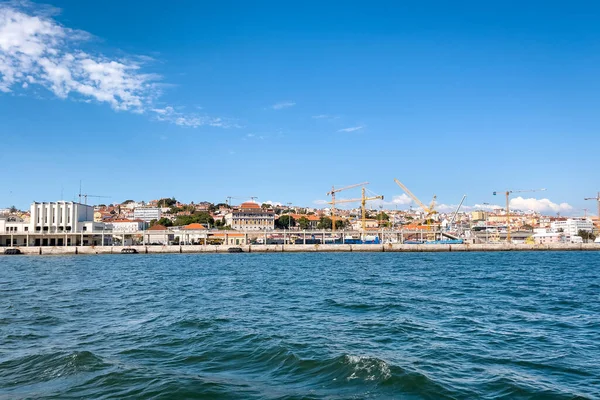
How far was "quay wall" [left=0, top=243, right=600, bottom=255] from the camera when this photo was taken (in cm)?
7262

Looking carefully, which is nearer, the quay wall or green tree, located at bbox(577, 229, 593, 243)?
the quay wall

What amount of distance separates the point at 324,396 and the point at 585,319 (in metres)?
10.8

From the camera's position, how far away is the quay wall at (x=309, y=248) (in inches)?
2859

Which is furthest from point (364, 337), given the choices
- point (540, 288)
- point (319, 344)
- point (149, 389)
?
point (540, 288)

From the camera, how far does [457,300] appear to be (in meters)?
18.4

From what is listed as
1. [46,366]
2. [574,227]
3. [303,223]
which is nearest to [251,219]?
[303,223]

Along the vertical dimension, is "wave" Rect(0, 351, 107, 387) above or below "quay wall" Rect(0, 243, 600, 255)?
above

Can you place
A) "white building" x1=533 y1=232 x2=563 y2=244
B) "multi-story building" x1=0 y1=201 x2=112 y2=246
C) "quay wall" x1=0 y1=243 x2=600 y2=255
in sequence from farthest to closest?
1. "white building" x1=533 y1=232 x2=563 y2=244
2. "multi-story building" x1=0 y1=201 x2=112 y2=246
3. "quay wall" x1=0 y1=243 x2=600 y2=255

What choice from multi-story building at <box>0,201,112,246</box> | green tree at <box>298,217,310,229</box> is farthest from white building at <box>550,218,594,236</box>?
multi-story building at <box>0,201,112,246</box>

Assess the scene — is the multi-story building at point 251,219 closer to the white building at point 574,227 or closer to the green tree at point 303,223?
the green tree at point 303,223

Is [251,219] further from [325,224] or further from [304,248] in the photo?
[304,248]

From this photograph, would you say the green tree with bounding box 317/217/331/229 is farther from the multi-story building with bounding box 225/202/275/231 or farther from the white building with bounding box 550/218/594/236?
the white building with bounding box 550/218/594/236

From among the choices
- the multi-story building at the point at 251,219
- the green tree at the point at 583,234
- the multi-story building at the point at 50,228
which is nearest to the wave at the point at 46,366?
the multi-story building at the point at 50,228

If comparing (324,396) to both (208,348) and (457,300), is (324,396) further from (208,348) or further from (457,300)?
(457,300)
